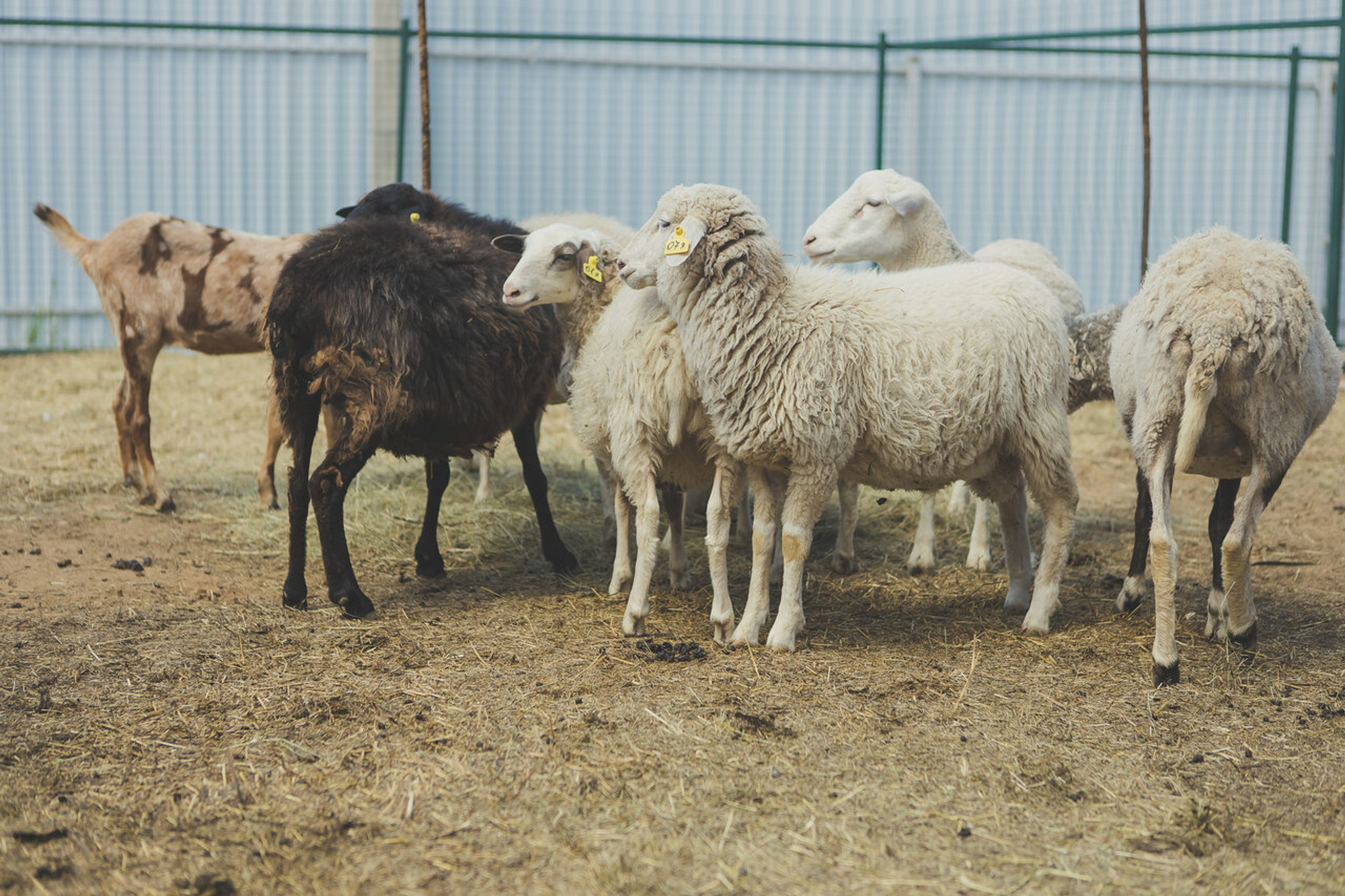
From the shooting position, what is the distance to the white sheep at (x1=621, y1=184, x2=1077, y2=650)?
4.40 metres

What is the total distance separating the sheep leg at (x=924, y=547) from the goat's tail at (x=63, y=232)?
5.40 meters

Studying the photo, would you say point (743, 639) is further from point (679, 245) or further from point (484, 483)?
point (484, 483)

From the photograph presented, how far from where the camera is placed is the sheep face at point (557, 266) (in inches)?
200

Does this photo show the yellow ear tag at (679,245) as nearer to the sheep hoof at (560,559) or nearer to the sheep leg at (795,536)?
the sheep leg at (795,536)

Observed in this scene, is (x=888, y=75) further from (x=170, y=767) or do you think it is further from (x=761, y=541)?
(x=170, y=767)

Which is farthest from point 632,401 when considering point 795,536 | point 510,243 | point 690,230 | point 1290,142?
point 1290,142

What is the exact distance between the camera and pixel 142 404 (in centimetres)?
708

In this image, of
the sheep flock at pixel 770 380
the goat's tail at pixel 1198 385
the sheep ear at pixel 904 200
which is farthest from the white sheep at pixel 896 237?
the goat's tail at pixel 1198 385

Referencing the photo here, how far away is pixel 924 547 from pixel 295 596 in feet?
9.78

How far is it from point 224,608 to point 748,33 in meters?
7.74

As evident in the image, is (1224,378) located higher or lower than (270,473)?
higher

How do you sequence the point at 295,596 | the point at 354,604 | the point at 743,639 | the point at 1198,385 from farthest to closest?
the point at 295,596 < the point at 354,604 < the point at 743,639 < the point at 1198,385

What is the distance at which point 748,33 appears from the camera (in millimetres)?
10781

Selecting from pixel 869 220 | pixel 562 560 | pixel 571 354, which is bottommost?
pixel 562 560
